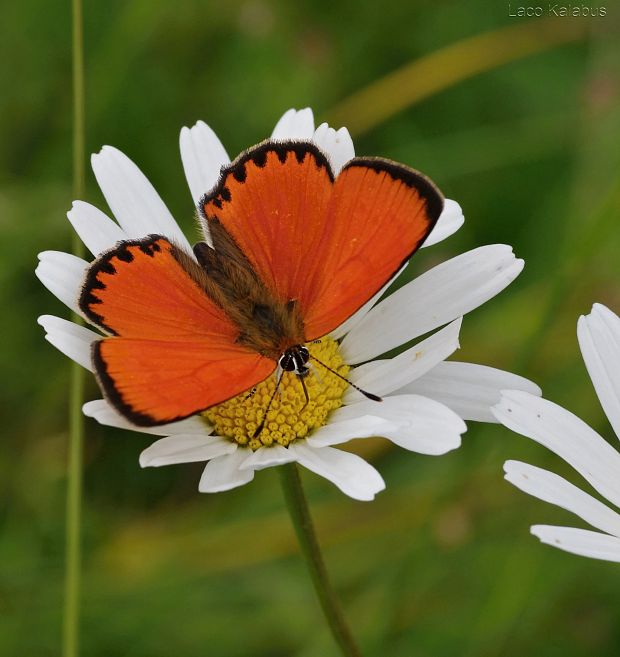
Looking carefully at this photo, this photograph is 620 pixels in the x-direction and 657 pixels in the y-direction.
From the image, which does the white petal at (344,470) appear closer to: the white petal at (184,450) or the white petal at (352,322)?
the white petal at (184,450)

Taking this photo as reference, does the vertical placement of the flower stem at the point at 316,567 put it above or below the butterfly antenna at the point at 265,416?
below

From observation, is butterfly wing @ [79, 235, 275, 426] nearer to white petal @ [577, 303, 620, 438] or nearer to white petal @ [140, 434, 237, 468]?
white petal @ [140, 434, 237, 468]

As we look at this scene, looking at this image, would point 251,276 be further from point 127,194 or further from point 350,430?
point 350,430

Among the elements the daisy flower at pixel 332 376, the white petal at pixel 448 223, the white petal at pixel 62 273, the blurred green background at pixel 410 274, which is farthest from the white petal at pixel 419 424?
the blurred green background at pixel 410 274

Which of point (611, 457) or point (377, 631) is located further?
point (377, 631)

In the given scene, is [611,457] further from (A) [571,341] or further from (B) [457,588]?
(A) [571,341]

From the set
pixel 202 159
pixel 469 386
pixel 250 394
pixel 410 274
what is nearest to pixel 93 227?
pixel 202 159

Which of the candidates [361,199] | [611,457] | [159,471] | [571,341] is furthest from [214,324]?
[571,341]
